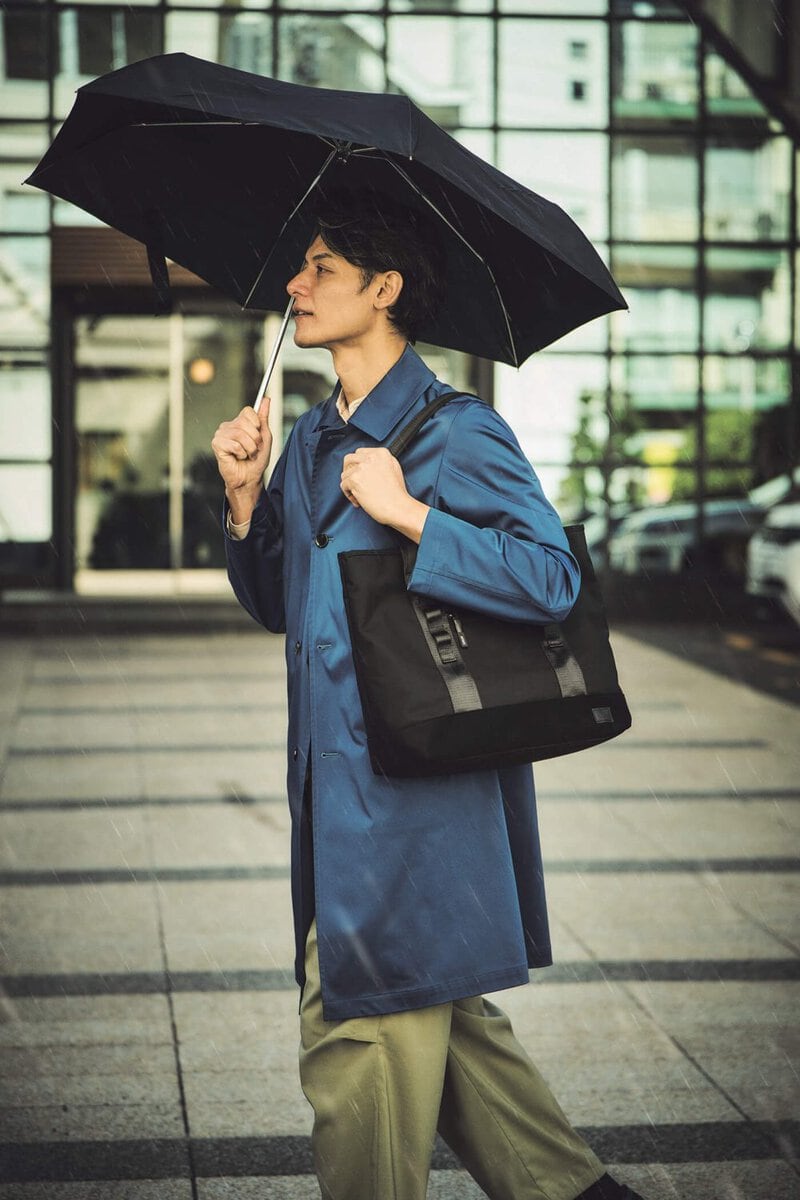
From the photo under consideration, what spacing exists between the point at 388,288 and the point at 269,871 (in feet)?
12.3

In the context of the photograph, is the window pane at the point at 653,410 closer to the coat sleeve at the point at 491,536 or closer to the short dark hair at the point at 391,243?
the short dark hair at the point at 391,243

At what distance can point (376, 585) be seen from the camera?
2598 mm

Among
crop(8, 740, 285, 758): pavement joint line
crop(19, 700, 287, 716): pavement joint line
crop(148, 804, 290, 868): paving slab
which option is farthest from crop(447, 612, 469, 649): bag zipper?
crop(19, 700, 287, 716): pavement joint line

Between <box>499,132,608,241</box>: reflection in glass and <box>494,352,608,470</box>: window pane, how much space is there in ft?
5.06

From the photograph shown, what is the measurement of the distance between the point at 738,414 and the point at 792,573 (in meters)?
5.36

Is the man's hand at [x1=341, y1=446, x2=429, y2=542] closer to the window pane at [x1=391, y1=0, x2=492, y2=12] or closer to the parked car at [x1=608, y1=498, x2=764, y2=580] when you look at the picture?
the parked car at [x1=608, y1=498, x2=764, y2=580]

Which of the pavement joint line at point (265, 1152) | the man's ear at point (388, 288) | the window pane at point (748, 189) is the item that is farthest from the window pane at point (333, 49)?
the man's ear at point (388, 288)

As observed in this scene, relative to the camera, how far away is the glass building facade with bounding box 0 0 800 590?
18.2m

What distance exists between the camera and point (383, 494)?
258 centimetres

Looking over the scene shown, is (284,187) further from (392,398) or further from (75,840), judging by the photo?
(75,840)

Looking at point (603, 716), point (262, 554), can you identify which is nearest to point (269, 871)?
point (262, 554)

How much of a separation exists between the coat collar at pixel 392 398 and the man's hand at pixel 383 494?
190mm

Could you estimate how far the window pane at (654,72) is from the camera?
60.6 feet

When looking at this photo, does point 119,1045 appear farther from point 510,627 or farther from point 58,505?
point 58,505
